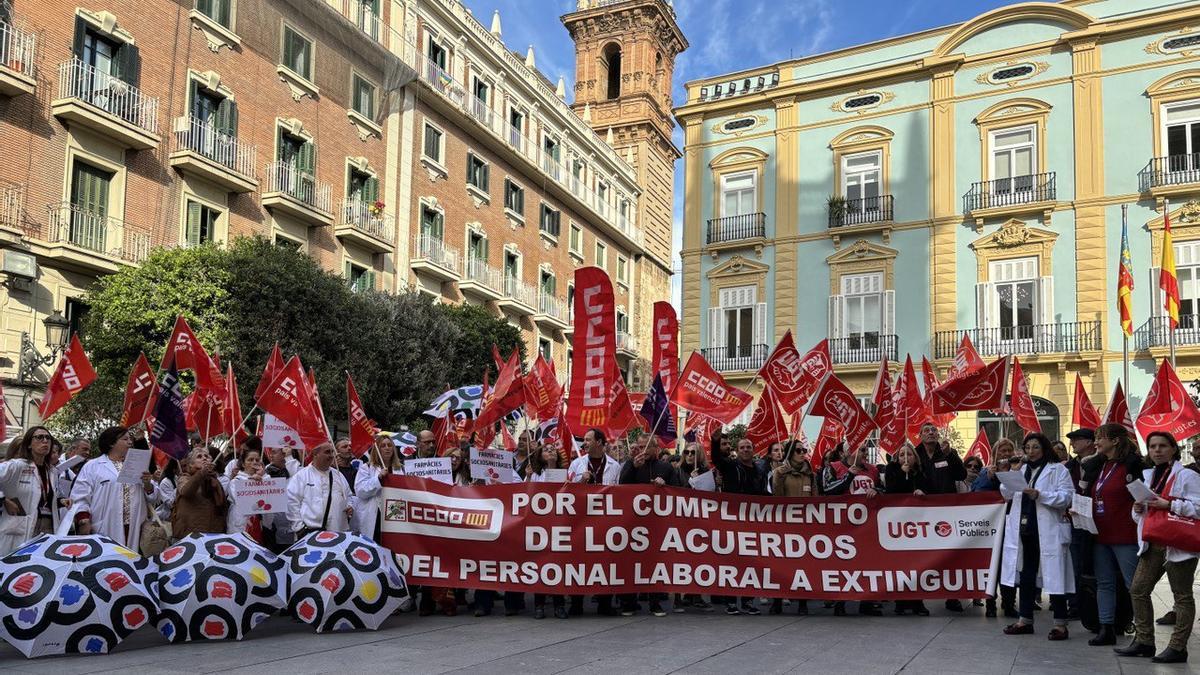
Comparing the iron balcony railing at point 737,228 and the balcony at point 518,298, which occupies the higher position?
the iron balcony railing at point 737,228

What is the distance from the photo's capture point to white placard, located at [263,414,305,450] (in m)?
12.3

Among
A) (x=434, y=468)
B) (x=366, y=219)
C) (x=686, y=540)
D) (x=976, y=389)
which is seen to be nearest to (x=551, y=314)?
(x=366, y=219)

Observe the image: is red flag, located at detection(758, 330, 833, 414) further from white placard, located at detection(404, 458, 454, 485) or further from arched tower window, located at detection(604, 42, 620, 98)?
arched tower window, located at detection(604, 42, 620, 98)

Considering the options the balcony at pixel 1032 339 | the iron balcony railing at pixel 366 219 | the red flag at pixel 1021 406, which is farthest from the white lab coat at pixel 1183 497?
the iron balcony railing at pixel 366 219

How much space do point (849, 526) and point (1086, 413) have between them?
10522 millimetres

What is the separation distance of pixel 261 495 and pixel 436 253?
27274 mm

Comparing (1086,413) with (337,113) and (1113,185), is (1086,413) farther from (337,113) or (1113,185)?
(337,113)

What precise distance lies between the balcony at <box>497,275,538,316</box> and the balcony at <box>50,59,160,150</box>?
57.0 ft

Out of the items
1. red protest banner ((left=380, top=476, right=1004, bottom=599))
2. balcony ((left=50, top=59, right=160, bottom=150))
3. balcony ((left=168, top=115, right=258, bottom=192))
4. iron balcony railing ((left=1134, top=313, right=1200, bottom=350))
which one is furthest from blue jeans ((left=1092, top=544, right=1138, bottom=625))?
balcony ((left=168, top=115, right=258, bottom=192))

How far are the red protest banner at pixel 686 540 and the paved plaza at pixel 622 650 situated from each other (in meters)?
0.40

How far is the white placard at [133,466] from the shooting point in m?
9.09

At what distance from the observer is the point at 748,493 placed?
37.1ft

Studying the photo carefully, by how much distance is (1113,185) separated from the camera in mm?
27797

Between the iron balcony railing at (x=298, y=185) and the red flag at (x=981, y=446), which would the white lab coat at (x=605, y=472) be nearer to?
the red flag at (x=981, y=446)
